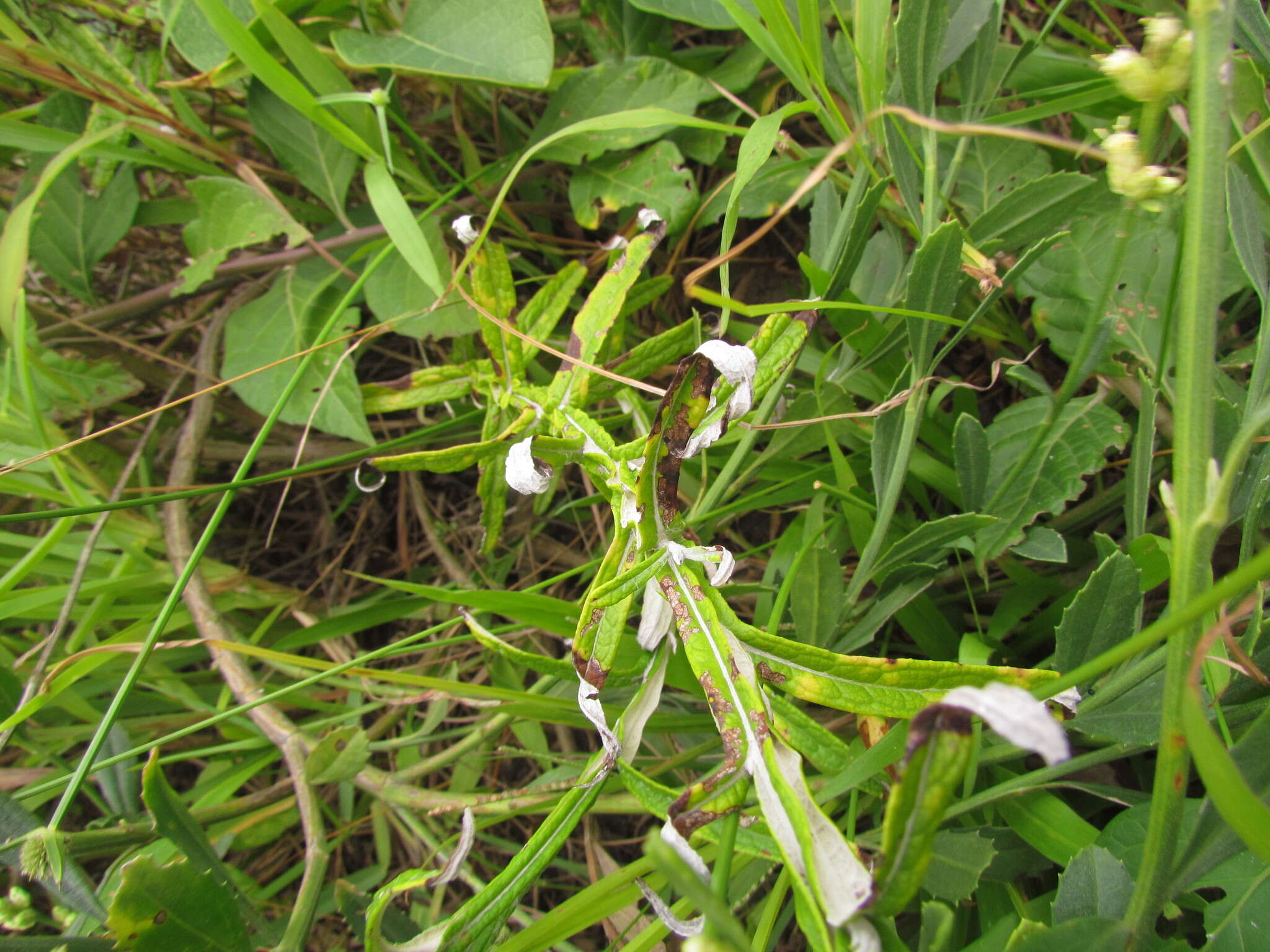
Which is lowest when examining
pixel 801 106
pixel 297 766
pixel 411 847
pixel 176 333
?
pixel 411 847

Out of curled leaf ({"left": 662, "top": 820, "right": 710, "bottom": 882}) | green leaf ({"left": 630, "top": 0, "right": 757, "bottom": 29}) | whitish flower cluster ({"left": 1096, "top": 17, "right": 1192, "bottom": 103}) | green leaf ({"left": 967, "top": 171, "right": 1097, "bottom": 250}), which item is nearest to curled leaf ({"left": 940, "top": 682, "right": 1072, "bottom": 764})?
curled leaf ({"left": 662, "top": 820, "right": 710, "bottom": 882})

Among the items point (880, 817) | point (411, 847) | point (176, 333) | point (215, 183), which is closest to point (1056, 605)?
point (880, 817)

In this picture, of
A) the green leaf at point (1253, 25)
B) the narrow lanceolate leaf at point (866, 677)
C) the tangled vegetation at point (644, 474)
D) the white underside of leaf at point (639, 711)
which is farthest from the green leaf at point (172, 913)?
the green leaf at point (1253, 25)

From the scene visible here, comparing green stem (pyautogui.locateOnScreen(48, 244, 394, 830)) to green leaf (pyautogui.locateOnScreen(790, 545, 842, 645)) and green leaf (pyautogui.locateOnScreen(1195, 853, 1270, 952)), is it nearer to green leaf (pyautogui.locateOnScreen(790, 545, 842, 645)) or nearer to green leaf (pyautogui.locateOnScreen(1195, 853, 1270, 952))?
green leaf (pyautogui.locateOnScreen(790, 545, 842, 645))

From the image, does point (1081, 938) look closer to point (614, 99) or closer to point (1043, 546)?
point (1043, 546)

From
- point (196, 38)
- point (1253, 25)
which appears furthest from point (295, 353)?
point (1253, 25)

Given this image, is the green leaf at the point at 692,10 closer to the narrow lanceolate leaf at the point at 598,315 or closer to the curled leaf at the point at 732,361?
the narrow lanceolate leaf at the point at 598,315

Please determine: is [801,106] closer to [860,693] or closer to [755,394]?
[755,394]
